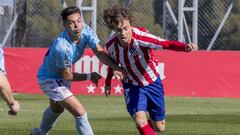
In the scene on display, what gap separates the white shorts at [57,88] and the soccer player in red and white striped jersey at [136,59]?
60 cm

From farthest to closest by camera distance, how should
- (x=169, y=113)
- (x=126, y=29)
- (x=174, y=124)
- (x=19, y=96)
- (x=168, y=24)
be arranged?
(x=168, y=24) < (x=19, y=96) < (x=169, y=113) < (x=174, y=124) < (x=126, y=29)

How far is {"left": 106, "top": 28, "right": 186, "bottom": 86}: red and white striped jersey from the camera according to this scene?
1273 centimetres

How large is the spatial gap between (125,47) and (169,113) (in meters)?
9.09

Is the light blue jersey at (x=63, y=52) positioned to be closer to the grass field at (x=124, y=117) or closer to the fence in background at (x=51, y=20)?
the grass field at (x=124, y=117)

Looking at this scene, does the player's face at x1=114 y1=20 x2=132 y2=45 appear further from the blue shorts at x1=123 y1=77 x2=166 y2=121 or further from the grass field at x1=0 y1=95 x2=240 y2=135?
the grass field at x1=0 y1=95 x2=240 y2=135

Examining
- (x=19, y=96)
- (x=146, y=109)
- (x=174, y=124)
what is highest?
(x=146, y=109)

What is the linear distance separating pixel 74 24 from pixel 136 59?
1.03 metres

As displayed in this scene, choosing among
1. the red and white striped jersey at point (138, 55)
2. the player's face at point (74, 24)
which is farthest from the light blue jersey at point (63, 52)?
the red and white striped jersey at point (138, 55)

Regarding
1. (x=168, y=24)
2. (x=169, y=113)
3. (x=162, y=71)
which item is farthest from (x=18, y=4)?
(x=169, y=113)

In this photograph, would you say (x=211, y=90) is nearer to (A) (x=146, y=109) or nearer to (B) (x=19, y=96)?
(B) (x=19, y=96)

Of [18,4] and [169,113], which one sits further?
[18,4]

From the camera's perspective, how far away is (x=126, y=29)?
41.0ft

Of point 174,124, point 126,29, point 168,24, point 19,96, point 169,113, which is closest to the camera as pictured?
point 126,29

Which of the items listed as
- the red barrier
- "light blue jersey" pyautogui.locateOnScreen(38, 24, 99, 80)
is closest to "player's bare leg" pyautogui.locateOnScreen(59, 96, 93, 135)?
"light blue jersey" pyautogui.locateOnScreen(38, 24, 99, 80)
